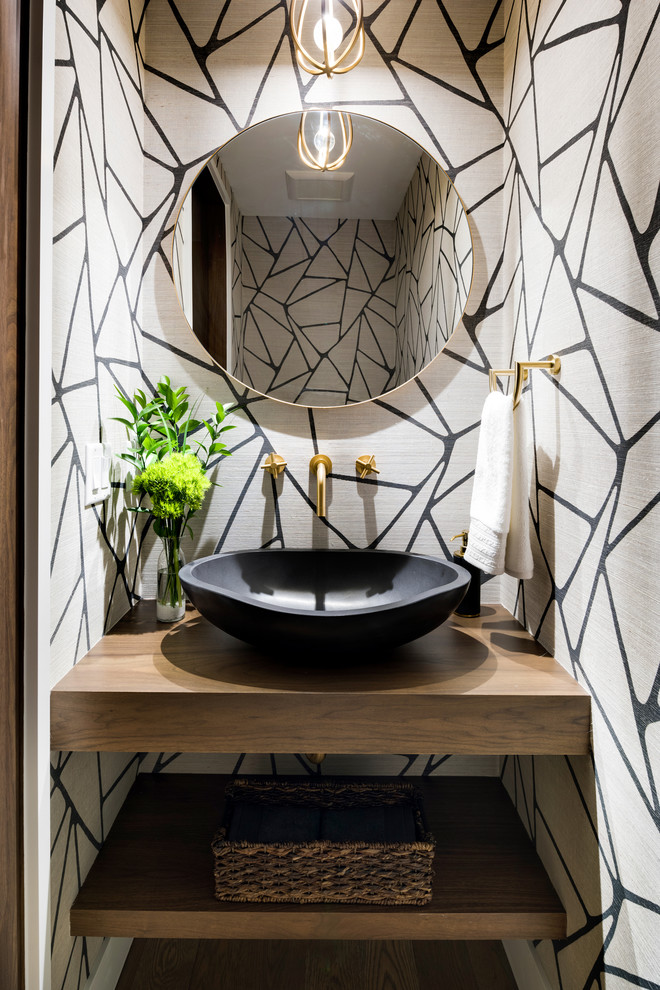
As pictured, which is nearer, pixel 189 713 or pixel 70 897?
pixel 189 713

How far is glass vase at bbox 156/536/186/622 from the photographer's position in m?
1.38

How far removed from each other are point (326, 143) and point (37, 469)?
1.14m

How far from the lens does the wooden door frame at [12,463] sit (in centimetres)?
93

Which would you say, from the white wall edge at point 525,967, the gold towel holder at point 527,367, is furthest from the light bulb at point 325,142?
the white wall edge at point 525,967

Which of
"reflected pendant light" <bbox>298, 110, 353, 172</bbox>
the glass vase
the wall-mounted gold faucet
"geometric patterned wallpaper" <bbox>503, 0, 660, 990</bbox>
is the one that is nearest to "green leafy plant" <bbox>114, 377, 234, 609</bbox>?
the glass vase

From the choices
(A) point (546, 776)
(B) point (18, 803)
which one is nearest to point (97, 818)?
(B) point (18, 803)

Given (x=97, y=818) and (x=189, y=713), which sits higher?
(x=189, y=713)

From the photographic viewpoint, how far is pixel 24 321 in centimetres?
99

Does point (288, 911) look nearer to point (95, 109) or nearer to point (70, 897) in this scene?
point (70, 897)

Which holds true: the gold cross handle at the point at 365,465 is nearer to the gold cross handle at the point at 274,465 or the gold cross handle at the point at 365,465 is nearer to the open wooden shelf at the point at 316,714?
the gold cross handle at the point at 274,465

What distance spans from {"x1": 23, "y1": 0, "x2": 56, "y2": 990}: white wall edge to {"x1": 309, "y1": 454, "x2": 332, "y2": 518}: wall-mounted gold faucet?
2.20 ft

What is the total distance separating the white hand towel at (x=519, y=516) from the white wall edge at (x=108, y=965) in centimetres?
Answer: 126

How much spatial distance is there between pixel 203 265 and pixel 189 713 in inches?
44.6

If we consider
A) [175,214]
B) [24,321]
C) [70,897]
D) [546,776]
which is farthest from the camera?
[175,214]
